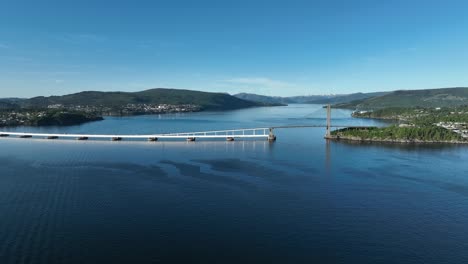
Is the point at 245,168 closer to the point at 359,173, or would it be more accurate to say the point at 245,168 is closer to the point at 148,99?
the point at 359,173

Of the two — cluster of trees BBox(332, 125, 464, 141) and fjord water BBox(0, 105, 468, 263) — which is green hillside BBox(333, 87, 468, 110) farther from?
fjord water BBox(0, 105, 468, 263)

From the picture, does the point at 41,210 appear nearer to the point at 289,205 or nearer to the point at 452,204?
the point at 289,205

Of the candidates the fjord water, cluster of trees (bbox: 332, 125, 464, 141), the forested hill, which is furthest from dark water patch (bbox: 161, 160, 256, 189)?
the forested hill

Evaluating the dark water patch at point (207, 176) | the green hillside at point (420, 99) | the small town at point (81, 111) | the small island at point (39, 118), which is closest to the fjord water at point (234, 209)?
the dark water patch at point (207, 176)

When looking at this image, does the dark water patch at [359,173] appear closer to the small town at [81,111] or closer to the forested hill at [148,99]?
the small town at [81,111]

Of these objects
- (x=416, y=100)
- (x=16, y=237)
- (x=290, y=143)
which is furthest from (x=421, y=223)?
(x=416, y=100)

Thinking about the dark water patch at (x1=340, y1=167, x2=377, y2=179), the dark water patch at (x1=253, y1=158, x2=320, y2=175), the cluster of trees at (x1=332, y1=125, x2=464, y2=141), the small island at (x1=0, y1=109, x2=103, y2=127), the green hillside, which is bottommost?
the dark water patch at (x1=340, y1=167, x2=377, y2=179)
